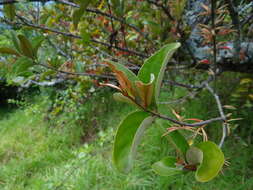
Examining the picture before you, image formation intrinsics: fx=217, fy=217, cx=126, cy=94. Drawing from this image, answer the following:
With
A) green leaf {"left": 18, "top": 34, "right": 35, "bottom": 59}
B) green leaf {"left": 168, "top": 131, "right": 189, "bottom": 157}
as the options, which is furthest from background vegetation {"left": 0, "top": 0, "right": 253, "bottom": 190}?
green leaf {"left": 168, "top": 131, "right": 189, "bottom": 157}

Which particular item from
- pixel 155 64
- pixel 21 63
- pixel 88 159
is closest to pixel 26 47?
→ pixel 21 63

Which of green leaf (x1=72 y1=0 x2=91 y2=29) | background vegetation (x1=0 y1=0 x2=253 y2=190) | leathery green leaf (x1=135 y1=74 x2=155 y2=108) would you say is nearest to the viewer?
leathery green leaf (x1=135 y1=74 x2=155 y2=108)

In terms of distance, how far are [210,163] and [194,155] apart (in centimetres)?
3

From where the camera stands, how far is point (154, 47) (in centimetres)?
111

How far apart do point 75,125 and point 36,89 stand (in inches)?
69.0

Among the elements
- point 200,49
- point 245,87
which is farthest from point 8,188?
point 245,87

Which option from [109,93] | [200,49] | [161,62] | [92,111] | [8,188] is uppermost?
[200,49]

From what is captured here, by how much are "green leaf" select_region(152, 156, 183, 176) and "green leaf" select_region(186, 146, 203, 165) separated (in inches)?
1.0

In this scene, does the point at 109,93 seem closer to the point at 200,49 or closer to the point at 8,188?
the point at 8,188

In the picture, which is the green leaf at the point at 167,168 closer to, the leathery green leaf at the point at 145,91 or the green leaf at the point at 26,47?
the leathery green leaf at the point at 145,91

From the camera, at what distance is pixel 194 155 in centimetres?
38

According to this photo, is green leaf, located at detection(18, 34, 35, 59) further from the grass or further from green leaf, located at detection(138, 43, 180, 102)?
A: the grass

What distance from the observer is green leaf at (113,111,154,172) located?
323 mm

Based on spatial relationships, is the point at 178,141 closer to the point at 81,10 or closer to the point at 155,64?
the point at 155,64
